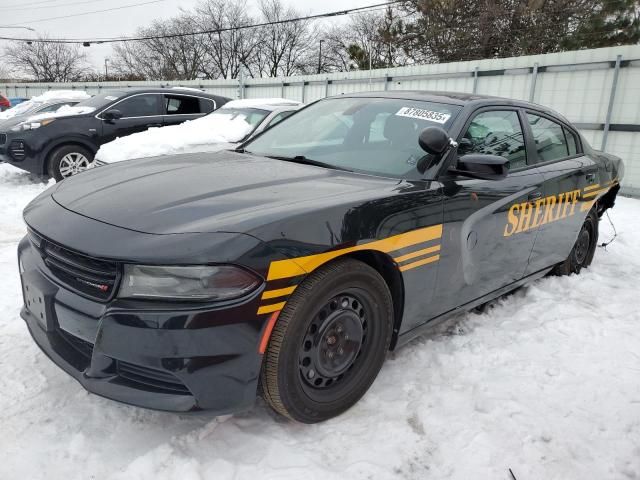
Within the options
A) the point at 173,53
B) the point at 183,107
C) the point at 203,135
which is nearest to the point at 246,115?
the point at 203,135

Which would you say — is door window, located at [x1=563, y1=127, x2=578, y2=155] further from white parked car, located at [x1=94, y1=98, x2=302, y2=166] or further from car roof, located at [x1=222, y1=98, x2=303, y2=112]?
car roof, located at [x1=222, y1=98, x2=303, y2=112]

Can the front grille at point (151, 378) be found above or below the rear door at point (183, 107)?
below

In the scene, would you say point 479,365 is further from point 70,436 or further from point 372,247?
point 70,436

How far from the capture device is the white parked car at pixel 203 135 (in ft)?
22.1

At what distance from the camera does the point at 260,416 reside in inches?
91.1

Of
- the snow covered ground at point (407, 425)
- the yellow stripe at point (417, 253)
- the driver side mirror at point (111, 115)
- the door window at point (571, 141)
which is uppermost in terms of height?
the door window at point (571, 141)

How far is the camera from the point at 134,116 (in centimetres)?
855

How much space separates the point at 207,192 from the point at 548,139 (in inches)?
110

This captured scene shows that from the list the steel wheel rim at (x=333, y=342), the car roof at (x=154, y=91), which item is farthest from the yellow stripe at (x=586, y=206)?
the car roof at (x=154, y=91)

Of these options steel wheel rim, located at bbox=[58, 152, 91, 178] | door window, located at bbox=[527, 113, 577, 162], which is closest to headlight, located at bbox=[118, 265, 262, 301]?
door window, located at bbox=[527, 113, 577, 162]

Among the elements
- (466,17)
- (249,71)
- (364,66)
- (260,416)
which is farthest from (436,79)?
(249,71)

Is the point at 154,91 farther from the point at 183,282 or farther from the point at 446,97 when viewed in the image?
the point at 183,282

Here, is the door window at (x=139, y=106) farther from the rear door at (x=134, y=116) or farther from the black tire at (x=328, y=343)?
the black tire at (x=328, y=343)

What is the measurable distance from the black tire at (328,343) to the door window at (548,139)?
2006mm
